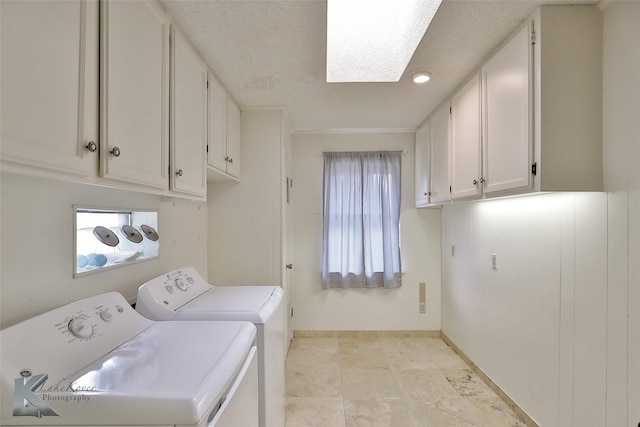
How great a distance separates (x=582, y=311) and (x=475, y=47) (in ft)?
4.80

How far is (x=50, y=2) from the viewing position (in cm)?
71

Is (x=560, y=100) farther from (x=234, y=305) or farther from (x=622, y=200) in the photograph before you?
(x=234, y=305)

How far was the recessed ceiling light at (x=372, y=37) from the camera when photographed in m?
1.48

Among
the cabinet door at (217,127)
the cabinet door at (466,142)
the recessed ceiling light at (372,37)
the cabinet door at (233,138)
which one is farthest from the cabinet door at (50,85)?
the cabinet door at (466,142)

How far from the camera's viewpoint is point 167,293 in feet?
4.77

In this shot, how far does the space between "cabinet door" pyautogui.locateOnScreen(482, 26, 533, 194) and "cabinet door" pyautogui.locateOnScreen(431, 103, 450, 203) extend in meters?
0.60

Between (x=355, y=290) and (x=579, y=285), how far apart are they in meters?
2.01

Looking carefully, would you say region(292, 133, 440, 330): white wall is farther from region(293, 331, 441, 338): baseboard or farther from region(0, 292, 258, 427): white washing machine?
region(0, 292, 258, 427): white washing machine

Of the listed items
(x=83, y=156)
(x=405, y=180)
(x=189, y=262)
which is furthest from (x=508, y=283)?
(x=83, y=156)

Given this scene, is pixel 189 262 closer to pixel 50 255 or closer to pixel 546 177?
pixel 50 255

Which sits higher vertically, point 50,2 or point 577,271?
point 50,2

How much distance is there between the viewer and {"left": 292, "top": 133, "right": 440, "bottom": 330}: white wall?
314 cm

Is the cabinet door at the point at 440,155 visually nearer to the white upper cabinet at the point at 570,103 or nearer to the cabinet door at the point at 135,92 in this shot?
the white upper cabinet at the point at 570,103

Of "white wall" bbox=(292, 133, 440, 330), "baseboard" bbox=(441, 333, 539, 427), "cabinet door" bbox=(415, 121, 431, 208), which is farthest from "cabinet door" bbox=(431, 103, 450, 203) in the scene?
"baseboard" bbox=(441, 333, 539, 427)
